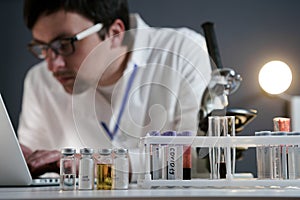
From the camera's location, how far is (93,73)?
5.41 ft

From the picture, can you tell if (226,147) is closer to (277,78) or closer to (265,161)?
(265,161)

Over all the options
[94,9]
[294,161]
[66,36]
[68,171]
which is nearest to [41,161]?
[66,36]

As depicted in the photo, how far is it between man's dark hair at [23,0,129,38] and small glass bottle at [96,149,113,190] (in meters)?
0.95

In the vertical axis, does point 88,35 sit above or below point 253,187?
above

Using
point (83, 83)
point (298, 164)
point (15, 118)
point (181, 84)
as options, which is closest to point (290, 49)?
point (181, 84)

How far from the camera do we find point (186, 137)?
920 millimetres

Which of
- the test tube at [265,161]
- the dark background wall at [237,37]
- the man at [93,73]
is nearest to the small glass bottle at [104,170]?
the test tube at [265,161]

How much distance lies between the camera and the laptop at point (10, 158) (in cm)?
82

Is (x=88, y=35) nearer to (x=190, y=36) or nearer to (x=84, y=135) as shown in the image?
(x=190, y=36)

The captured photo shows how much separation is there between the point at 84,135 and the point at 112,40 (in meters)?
0.43

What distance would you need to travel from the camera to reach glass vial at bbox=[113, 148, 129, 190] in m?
0.90

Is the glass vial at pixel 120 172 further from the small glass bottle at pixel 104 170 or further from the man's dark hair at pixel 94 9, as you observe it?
the man's dark hair at pixel 94 9

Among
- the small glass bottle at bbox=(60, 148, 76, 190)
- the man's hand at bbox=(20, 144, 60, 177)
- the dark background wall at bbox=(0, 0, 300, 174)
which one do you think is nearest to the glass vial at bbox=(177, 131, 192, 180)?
the small glass bottle at bbox=(60, 148, 76, 190)

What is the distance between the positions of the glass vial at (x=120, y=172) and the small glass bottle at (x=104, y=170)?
1cm
